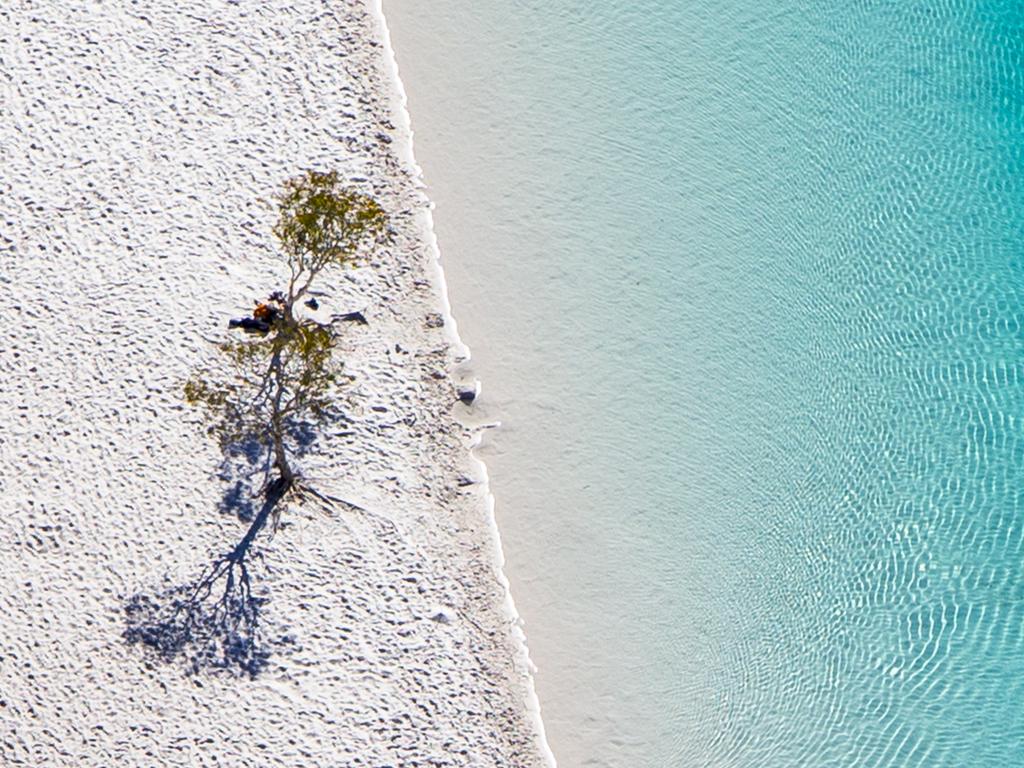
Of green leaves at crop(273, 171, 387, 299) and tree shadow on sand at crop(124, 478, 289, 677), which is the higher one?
green leaves at crop(273, 171, 387, 299)

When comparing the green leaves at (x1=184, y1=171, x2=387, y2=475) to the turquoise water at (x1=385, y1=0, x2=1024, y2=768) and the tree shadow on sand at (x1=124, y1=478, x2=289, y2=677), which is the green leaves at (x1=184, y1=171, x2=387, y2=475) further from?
the turquoise water at (x1=385, y1=0, x2=1024, y2=768)

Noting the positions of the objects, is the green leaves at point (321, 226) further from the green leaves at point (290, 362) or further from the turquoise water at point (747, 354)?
the turquoise water at point (747, 354)

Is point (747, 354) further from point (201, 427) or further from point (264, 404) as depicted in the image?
point (201, 427)

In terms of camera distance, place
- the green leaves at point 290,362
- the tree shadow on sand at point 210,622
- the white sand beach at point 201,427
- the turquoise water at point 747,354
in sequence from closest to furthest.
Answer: the white sand beach at point 201,427 → the tree shadow on sand at point 210,622 → the turquoise water at point 747,354 → the green leaves at point 290,362

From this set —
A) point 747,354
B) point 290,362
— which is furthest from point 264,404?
point 747,354

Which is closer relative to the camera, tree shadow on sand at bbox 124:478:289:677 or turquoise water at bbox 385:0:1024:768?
tree shadow on sand at bbox 124:478:289:677

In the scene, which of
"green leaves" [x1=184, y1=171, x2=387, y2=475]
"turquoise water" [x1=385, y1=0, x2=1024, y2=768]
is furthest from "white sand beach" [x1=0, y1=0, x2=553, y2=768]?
"turquoise water" [x1=385, y1=0, x2=1024, y2=768]

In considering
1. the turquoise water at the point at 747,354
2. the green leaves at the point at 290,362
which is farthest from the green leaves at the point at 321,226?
the turquoise water at the point at 747,354
